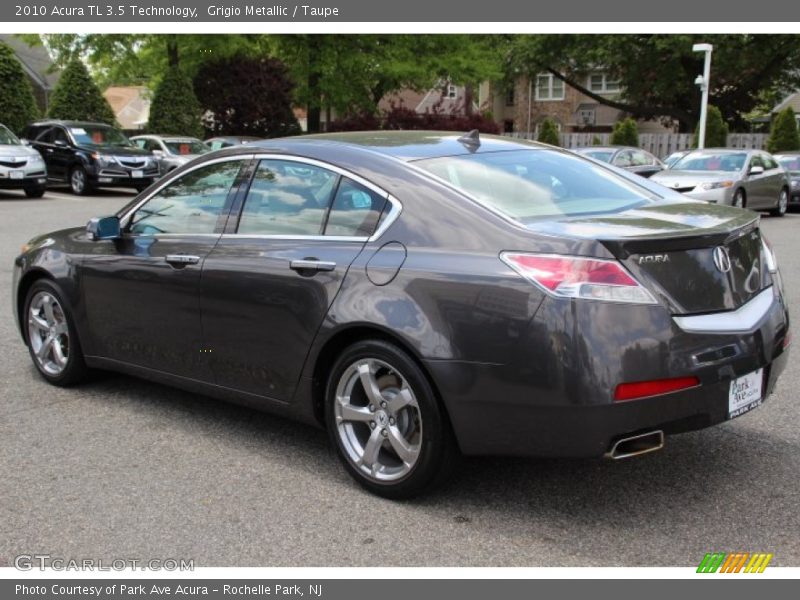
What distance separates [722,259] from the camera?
373 cm

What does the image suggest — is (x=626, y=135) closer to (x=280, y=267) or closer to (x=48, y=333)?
(x=48, y=333)

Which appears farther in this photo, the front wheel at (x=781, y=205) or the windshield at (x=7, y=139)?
the windshield at (x=7, y=139)

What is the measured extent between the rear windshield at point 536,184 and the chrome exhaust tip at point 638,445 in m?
1.01

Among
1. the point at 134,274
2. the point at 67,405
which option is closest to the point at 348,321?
the point at 134,274

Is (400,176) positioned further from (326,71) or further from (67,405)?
(326,71)

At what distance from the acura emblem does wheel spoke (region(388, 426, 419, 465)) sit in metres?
1.48

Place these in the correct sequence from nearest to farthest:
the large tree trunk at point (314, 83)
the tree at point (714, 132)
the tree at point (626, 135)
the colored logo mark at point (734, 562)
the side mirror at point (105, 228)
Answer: the colored logo mark at point (734, 562) → the side mirror at point (105, 228) → the tree at point (714, 132) → the tree at point (626, 135) → the large tree trunk at point (314, 83)

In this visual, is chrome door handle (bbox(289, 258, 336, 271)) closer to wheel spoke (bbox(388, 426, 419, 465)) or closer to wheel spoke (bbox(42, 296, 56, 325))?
wheel spoke (bbox(388, 426, 419, 465))

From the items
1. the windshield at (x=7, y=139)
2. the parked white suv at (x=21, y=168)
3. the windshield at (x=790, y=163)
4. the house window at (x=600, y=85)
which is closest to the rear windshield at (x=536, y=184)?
the parked white suv at (x=21, y=168)

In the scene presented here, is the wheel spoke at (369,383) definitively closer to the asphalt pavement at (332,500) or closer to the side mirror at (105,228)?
the asphalt pavement at (332,500)

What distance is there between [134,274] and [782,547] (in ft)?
11.6

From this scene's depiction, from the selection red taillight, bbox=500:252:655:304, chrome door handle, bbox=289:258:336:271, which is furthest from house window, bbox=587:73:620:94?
red taillight, bbox=500:252:655:304

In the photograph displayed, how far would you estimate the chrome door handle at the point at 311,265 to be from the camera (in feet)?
13.4

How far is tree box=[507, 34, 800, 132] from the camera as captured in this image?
42.8m
